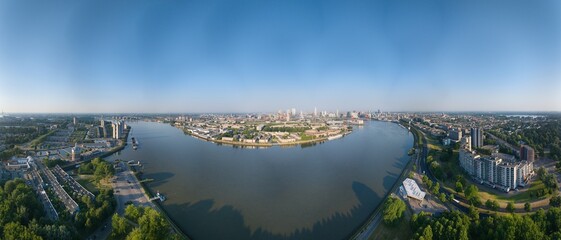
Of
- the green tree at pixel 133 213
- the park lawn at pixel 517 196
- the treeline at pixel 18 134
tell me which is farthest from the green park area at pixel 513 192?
the treeline at pixel 18 134

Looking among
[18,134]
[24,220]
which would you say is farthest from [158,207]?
[18,134]

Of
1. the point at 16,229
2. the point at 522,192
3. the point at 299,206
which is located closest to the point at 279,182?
the point at 299,206

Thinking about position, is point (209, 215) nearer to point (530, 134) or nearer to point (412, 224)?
point (412, 224)

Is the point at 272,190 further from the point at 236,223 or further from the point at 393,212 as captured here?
the point at 393,212

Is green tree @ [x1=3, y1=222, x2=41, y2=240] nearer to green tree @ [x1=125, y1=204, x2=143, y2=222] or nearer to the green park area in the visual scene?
green tree @ [x1=125, y1=204, x2=143, y2=222]

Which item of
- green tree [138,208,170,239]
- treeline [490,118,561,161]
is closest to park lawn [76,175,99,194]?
green tree [138,208,170,239]

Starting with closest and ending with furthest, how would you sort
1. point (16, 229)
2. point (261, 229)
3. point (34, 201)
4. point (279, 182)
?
point (16, 229) → point (261, 229) → point (34, 201) → point (279, 182)

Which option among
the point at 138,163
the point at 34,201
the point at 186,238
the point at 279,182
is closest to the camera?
the point at 186,238
